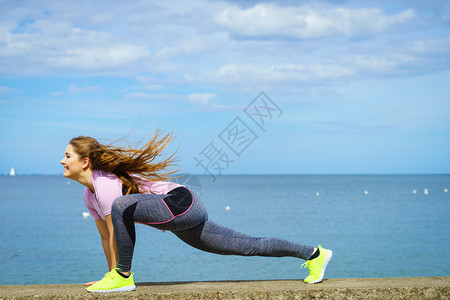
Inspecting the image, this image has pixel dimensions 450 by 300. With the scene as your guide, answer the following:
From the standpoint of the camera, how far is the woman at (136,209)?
3.58 metres

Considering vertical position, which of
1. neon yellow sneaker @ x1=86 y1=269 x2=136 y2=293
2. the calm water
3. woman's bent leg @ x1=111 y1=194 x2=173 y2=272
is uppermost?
woman's bent leg @ x1=111 y1=194 x2=173 y2=272

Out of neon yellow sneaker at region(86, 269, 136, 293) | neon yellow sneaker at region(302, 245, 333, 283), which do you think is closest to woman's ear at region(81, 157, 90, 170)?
neon yellow sneaker at region(86, 269, 136, 293)

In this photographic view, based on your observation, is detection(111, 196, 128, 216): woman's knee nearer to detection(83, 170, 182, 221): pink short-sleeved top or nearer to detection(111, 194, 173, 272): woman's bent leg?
detection(111, 194, 173, 272): woman's bent leg

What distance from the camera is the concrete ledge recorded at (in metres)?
3.50

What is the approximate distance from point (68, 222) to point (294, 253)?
29.8 metres

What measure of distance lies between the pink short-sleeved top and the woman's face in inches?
5.4

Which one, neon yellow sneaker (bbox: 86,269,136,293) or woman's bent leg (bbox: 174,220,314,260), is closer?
neon yellow sneaker (bbox: 86,269,136,293)

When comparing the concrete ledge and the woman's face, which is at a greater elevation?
the woman's face

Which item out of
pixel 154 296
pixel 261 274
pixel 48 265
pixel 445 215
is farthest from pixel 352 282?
pixel 445 215

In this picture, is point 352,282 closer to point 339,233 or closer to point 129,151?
point 129,151

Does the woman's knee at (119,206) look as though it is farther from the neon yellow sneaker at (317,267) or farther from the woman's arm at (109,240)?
the neon yellow sneaker at (317,267)

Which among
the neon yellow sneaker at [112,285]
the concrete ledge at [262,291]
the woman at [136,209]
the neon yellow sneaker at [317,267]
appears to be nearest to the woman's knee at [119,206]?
the woman at [136,209]

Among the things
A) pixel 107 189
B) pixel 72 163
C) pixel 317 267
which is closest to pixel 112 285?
pixel 107 189

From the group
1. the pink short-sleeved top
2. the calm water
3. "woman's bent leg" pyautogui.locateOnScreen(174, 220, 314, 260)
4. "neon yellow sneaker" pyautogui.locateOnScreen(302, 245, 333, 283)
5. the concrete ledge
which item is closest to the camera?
the concrete ledge
